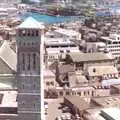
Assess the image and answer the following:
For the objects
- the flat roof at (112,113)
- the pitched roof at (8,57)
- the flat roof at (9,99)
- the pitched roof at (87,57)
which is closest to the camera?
the flat roof at (112,113)

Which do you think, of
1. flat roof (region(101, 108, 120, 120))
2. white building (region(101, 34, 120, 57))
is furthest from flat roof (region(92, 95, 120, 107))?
white building (region(101, 34, 120, 57))

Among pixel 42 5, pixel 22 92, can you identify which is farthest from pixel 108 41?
pixel 42 5

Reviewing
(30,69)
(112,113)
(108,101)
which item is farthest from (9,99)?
(108,101)

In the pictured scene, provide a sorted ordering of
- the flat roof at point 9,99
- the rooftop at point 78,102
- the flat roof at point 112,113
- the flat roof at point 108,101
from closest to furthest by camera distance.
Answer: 1. the flat roof at point 112,113
2. the flat roof at point 9,99
3. the flat roof at point 108,101
4. the rooftop at point 78,102

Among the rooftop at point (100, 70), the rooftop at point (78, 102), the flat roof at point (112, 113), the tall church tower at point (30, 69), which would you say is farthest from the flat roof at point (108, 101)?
the rooftop at point (100, 70)

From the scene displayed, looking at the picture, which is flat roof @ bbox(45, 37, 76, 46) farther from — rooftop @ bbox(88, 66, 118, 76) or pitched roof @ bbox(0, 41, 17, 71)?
pitched roof @ bbox(0, 41, 17, 71)

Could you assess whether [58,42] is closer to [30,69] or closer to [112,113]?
[112,113]

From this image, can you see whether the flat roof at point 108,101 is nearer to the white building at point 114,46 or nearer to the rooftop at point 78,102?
the rooftop at point 78,102

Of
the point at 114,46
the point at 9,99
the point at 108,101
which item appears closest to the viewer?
the point at 9,99

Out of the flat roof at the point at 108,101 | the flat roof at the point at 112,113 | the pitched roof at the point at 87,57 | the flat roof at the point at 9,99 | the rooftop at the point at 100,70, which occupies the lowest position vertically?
the rooftop at the point at 100,70
